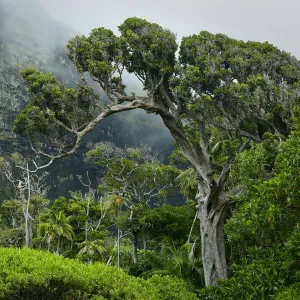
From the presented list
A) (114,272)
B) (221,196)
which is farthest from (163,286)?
(221,196)

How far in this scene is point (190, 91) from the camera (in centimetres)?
1415

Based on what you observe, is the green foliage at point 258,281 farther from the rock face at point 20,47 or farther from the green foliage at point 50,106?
the rock face at point 20,47

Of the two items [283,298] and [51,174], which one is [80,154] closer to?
[51,174]

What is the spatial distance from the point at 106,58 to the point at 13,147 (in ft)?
257

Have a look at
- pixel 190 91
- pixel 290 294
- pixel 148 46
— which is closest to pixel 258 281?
pixel 290 294

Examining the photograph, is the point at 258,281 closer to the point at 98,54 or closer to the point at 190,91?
the point at 190,91

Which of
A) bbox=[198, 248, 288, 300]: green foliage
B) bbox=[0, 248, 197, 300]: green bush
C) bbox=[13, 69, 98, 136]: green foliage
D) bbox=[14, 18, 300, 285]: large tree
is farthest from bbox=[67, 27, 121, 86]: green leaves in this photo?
bbox=[198, 248, 288, 300]: green foliage

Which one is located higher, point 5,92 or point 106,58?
point 5,92

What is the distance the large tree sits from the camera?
13.5 metres

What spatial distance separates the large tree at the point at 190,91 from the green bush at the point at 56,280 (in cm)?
561

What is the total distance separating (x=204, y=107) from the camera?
46.5 feet

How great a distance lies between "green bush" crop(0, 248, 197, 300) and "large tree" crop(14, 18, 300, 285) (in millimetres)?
5611

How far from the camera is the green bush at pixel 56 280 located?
23.7 feet

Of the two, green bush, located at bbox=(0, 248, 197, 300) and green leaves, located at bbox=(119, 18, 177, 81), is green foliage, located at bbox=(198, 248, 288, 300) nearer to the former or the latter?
green bush, located at bbox=(0, 248, 197, 300)
